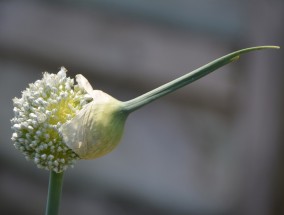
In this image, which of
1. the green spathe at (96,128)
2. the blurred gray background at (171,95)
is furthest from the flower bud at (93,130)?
the blurred gray background at (171,95)

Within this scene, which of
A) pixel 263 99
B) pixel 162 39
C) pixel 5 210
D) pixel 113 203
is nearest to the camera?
pixel 263 99

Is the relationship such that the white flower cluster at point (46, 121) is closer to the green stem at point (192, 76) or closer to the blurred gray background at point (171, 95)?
the green stem at point (192, 76)

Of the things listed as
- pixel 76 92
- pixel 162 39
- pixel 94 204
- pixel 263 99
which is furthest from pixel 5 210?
pixel 76 92

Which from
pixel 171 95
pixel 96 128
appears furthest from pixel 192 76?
pixel 171 95

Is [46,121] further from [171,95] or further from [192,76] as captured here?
[171,95]

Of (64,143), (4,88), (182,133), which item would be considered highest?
(4,88)

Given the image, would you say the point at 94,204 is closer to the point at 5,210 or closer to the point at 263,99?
the point at 5,210

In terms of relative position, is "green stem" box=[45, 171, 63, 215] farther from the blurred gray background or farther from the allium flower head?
the blurred gray background
